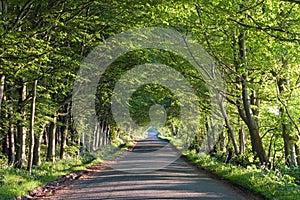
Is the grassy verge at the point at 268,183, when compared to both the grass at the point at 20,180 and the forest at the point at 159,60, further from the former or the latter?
the grass at the point at 20,180

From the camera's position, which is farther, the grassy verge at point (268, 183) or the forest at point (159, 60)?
the forest at point (159, 60)

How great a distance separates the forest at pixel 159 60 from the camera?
12.4 meters

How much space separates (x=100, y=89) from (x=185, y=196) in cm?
1678

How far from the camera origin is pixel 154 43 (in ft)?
70.6

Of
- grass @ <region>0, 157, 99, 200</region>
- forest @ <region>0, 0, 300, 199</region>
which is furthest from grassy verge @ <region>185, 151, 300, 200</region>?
grass @ <region>0, 157, 99, 200</region>

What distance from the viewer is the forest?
12.4 metres

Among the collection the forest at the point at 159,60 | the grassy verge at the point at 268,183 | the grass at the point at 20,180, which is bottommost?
the grassy verge at the point at 268,183

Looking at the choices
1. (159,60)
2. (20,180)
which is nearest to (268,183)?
(20,180)

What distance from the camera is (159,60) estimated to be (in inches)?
971

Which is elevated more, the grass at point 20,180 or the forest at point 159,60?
the forest at point 159,60

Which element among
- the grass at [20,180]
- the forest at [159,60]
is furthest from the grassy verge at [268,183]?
the grass at [20,180]

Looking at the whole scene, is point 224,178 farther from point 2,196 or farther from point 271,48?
point 2,196

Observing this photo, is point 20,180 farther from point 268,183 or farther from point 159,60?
point 159,60

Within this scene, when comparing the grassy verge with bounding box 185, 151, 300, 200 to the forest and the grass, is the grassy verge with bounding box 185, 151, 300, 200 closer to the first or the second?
the forest
